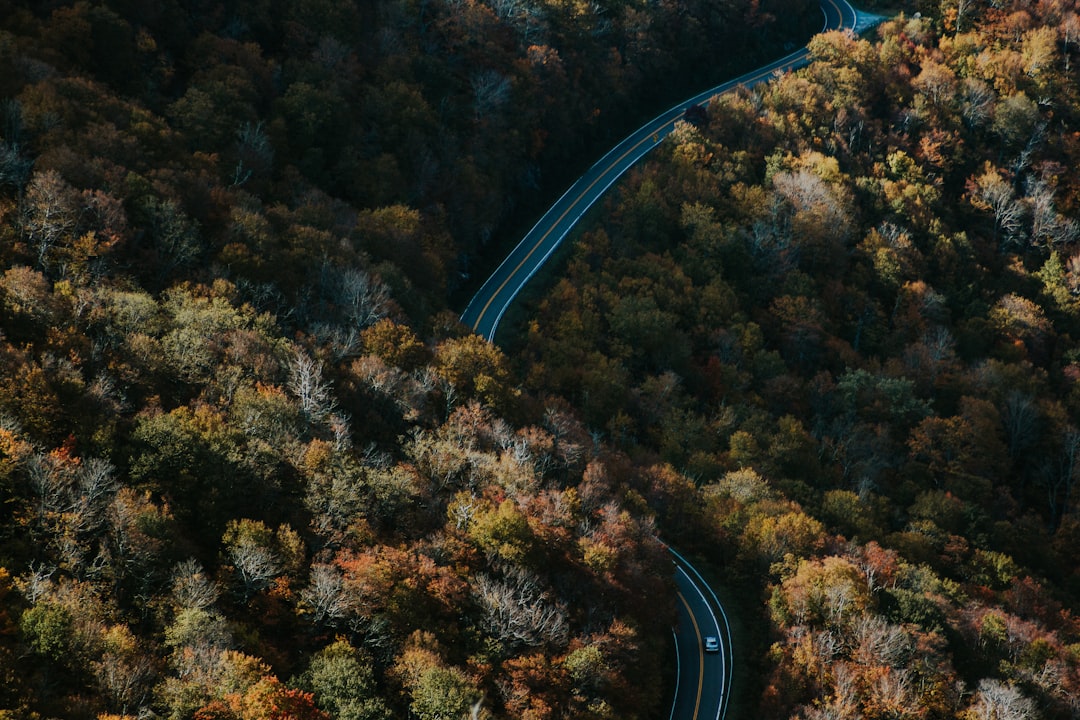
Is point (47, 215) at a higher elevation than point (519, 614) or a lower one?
higher

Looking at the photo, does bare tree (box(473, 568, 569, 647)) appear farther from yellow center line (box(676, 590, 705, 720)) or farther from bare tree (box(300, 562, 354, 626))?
yellow center line (box(676, 590, 705, 720))

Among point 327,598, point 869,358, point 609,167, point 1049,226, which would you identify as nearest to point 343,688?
point 327,598

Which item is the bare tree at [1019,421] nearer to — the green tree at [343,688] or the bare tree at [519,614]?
the bare tree at [519,614]

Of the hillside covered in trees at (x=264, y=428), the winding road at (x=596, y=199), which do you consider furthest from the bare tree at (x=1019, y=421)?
the hillside covered in trees at (x=264, y=428)

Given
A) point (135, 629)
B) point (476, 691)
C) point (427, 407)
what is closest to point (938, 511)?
point (427, 407)

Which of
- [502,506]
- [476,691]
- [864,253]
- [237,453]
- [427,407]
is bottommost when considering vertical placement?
[864,253]

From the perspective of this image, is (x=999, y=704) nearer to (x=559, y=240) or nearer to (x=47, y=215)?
(x=559, y=240)

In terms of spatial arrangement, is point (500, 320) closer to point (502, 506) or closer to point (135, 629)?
point (502, 506)
